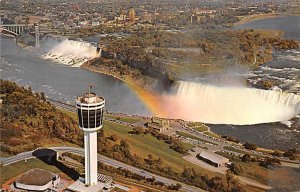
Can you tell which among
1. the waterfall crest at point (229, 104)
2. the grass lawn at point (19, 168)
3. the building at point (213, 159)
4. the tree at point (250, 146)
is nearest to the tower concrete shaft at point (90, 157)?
the grass lawn at point (19, 168)

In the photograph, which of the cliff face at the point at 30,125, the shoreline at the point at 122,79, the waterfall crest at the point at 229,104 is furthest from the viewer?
the shoreline at the point at 122,79

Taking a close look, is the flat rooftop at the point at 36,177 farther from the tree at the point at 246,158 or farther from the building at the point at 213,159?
the tree at the point at 246,158

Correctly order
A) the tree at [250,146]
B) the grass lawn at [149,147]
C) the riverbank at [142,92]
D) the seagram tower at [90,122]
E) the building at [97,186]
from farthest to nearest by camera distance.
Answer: the riverbank at [142,92] < the tree at [250,146] < the grass lawn at [149,147] < the building at [97,186] < the seagram tower at [90,122]

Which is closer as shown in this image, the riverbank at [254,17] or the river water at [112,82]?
the river water at [112,82]

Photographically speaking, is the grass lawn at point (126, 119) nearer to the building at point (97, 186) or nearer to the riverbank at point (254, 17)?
the building at point (97, 186)

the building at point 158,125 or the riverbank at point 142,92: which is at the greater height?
the building at point 158,125

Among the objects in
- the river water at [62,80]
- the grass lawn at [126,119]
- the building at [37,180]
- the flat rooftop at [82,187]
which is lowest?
the river water at [62,80]

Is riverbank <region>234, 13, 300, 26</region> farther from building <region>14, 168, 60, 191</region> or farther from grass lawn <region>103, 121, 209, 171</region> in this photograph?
building <region>14, 168, 60, 191</region>

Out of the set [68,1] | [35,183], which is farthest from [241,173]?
[68,1]
